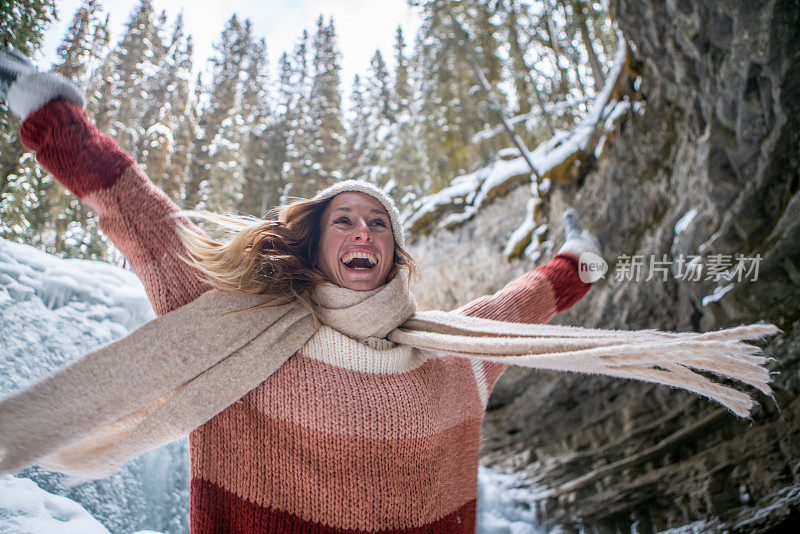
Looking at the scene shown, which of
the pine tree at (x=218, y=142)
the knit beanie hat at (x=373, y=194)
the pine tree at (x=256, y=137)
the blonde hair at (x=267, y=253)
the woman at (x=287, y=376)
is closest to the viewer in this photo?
the woman at (x=287, y=376)

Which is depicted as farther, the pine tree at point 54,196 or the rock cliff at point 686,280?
the pine tree at point 54,196

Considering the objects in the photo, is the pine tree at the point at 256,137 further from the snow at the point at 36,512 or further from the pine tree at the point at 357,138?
the snow at the point at 36,512

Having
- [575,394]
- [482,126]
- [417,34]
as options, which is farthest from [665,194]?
[417,34]

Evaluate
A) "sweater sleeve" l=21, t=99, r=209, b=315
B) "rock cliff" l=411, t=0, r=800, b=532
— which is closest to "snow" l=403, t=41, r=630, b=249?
"rock cliff" l=411, t=0, r=800, b=532

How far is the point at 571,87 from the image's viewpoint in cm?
1504

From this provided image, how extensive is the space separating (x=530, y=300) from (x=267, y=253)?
1671 mm

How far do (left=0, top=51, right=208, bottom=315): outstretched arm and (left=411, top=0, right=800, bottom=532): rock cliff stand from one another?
5.06m

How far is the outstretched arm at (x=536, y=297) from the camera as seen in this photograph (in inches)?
103

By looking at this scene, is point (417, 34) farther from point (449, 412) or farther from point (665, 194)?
point (449, 412)

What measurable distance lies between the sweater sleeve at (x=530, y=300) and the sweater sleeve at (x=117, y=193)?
5.31 feet

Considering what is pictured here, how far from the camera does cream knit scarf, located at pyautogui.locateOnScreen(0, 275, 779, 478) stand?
1565 mm

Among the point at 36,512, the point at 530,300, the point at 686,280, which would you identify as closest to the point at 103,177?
the point at 36,512

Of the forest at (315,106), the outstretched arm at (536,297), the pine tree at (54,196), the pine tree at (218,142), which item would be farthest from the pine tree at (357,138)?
the outstretched arm at (536,297)

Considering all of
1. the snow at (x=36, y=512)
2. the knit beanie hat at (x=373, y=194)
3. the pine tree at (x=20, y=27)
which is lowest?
the snow at (x=36, y=512)
